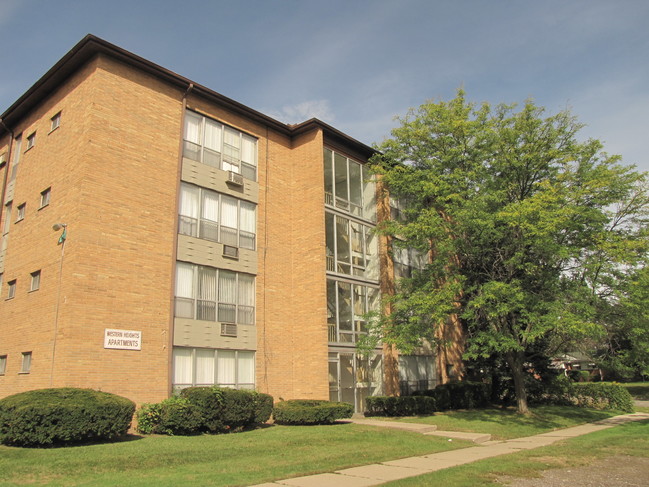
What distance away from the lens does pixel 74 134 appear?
1689 centimetres

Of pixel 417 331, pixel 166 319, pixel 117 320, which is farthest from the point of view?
pixel 417 331

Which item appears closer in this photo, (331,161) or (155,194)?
(155,194)

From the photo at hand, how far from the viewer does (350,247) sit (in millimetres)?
22375

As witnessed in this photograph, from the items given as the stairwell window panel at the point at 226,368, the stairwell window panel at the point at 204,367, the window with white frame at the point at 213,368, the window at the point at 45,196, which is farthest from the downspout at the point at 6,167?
the stairwell window panel at the point at 226,368

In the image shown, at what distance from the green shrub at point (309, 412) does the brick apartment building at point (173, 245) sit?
4.40 feet

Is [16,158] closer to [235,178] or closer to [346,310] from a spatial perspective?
[235,178]

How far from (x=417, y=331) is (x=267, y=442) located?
798cm

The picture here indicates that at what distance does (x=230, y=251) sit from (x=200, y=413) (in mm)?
6205

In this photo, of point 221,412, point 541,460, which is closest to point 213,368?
point 221,412

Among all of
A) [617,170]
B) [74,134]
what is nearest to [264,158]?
[74,134]

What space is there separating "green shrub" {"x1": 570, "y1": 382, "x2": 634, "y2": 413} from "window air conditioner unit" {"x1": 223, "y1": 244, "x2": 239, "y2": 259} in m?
19.2

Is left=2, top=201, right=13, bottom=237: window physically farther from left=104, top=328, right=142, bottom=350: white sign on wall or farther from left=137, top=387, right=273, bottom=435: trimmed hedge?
left=137, top=387, right=273, bottom=435: trimmed hedge

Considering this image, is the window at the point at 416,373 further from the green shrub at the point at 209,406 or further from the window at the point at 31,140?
the window at the point at 31,140

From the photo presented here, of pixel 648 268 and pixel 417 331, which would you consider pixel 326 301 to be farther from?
pixel 648 268
